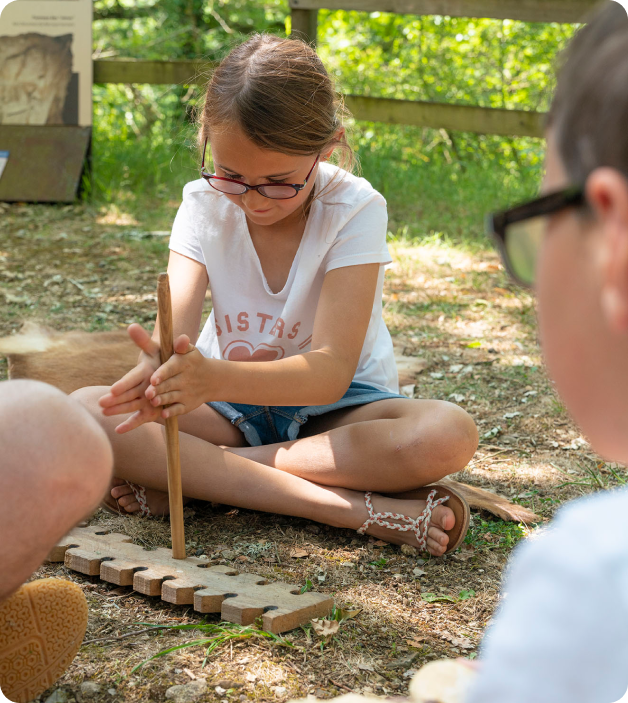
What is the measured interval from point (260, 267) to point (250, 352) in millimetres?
217

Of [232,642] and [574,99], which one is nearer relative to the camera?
[574,99]

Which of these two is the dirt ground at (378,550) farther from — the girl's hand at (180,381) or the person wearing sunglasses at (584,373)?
the person wearing sunglasses at (584,373)

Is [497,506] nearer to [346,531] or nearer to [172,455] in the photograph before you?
[346,531]

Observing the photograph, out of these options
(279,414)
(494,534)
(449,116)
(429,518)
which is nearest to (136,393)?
(279,414)

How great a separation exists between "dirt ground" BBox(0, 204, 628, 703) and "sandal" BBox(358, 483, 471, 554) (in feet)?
0.14

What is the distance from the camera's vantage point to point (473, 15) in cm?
470

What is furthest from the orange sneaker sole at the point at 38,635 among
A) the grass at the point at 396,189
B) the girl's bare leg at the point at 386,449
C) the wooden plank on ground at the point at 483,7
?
the wooden plank on ground at the point at 483,7

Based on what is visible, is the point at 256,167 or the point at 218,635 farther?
the point at 256,167

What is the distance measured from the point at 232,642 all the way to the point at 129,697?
0.65 feet

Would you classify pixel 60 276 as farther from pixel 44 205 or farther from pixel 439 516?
pixel 439 516

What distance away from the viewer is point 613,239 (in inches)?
16.9

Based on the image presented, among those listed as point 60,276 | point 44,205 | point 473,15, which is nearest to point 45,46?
point 44,205

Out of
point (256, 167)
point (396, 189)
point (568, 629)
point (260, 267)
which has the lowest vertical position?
point (396, 189)

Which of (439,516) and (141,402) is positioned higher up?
(141,402)
